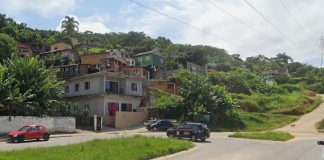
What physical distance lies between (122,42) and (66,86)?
77.6 meters

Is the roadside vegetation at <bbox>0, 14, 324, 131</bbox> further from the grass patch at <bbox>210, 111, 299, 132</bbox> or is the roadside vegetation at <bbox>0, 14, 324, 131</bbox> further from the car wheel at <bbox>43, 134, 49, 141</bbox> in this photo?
the car wheel at <bbox>43, 134, 49, 141</bbox>

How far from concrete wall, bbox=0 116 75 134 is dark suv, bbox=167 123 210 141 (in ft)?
41.0

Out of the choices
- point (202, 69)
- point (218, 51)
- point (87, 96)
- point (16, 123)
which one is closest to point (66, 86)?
point (87, 96)

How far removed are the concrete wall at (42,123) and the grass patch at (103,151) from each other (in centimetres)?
1727

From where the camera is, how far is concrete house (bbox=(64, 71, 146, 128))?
176ft

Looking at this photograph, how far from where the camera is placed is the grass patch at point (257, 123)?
55906mm

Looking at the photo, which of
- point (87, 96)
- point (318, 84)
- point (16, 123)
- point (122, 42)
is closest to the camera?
point (16, 123)

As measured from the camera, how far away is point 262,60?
163m

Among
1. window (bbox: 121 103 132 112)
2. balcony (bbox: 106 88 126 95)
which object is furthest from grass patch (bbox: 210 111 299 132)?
balcony (bbox: 106 88 126 95)

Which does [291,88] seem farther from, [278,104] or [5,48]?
[5,48]

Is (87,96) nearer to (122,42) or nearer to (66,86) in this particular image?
(66,86)

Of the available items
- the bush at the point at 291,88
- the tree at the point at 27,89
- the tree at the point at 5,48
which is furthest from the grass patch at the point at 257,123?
the tree at the point at 5,48

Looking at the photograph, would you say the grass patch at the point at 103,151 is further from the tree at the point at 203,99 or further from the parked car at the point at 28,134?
the tree at the point at 203,99

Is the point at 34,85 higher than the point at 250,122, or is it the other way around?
the point at 34,85
